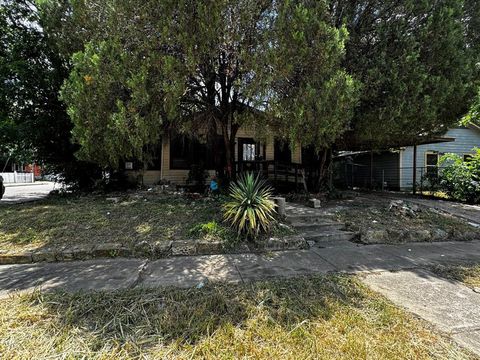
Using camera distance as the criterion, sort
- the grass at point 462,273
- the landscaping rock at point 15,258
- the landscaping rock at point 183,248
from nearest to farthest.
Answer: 1. the grass at point 462,273
2. the landscaping rock at point 15,258
3. the landscaping rock at point 183,248

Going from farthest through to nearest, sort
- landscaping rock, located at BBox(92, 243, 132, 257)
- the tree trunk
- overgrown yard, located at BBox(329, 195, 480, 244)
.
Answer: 1. the tree trunk
2. overgrown yard, located at BBox(329, 195, 480, 244)
3. landscaping rock, located at BBox(92, 243, 132, 257)

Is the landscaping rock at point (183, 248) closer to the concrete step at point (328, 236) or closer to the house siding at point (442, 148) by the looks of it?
the concrete step at point (328, 236)

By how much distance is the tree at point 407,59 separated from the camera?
6.27m

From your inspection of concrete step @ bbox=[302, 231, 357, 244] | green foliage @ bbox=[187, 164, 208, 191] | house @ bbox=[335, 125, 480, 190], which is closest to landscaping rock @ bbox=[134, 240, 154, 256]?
concrete step @ bbox=[302, 231, 357, 244]

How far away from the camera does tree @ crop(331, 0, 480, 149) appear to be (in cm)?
627

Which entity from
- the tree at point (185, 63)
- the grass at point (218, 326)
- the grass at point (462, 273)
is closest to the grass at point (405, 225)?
the grass at point (462, 273)

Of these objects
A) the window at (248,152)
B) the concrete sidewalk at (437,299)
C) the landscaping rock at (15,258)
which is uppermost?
the window at (248,152)

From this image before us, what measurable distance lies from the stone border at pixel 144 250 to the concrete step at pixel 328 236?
579 mm

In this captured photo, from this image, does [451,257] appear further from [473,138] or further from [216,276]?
[473,138]

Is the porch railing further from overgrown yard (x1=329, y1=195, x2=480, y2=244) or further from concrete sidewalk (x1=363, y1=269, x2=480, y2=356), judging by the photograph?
concrete sidewalk (x1=363, y1=269, x2=480, y2=356)

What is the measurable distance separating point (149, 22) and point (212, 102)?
2902mm

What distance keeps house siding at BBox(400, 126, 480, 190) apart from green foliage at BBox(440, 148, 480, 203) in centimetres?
435

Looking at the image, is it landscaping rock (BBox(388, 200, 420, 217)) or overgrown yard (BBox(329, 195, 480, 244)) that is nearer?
overgrown yard (BBox(329, 195, 480, 244))

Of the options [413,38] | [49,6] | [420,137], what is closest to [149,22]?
[49,6]
